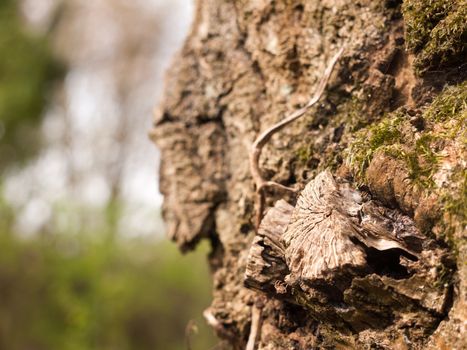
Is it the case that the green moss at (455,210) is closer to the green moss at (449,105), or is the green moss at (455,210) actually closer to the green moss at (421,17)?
the green moss at (449,105)

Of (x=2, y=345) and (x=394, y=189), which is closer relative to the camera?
(x=394, y=189)

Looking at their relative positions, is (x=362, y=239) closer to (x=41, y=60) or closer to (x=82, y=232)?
A: (x=82, y=232)

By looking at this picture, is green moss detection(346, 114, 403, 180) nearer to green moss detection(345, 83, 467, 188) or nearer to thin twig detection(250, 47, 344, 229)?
green moss detection(345, 83, 467, 188)

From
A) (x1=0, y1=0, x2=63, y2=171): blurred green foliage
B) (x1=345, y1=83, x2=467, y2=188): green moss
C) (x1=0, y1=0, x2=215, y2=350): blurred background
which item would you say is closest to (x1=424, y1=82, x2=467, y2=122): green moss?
(x1=345, y1=83, x2=467, y2=188): green moss

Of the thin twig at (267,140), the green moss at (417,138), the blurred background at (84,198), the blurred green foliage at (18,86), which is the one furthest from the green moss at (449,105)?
the blurred green foliage at (18,86)

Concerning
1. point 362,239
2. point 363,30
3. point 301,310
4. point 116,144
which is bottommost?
point 301,310

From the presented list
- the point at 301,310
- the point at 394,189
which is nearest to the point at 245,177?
the point at 301,310

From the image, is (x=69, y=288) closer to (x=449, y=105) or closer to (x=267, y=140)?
(x=267, y=140)
